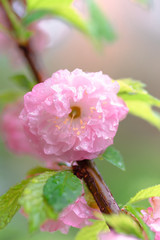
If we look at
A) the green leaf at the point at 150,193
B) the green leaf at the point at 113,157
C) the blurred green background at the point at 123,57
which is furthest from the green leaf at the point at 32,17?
the blurred green background at the point at 123,57

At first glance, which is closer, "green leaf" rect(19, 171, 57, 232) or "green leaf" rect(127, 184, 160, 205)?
"green leaf" rect(19, 171, 57, 232)

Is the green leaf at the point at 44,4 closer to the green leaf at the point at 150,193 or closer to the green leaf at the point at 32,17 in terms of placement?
the green leaf at the point at 32,17

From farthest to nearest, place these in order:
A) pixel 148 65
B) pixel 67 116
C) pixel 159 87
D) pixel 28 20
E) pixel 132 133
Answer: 1. pixel 148 65
2. pixel 159 87
3. pixel 132 133
4. pixel 28 20
5. pixel 67 116

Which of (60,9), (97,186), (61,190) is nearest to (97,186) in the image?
(97,186)

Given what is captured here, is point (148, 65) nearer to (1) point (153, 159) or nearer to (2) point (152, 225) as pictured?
(1) point (153, 159)

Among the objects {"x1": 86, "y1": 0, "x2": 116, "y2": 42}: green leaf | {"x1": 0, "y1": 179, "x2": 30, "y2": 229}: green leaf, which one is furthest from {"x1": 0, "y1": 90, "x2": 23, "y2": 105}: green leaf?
{"x1": 0, "y1": 179, "x2": 30, "y2": 229}: green leaf

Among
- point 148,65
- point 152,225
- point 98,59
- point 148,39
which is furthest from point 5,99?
point 148,39

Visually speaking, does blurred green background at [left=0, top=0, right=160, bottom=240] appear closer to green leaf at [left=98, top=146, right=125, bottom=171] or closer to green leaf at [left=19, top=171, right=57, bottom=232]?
green leaf at [left=98, top=146, right=125, bottom=171]
